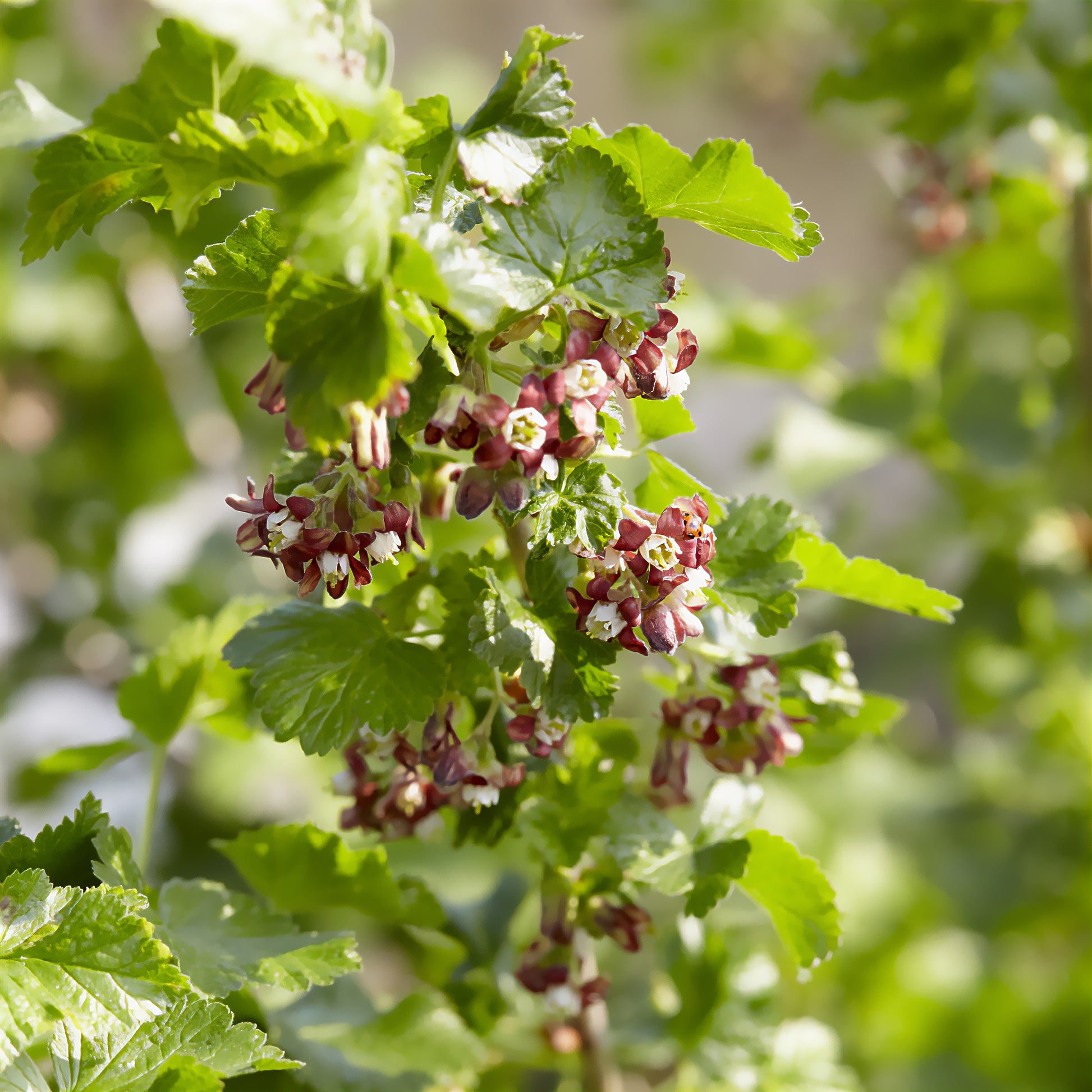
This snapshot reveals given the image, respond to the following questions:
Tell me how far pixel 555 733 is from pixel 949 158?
0.63 meters

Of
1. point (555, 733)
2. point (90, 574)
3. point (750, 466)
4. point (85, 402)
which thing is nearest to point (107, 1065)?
point (555, 733)

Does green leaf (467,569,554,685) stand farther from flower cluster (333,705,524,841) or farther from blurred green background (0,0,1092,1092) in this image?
blurred green background (0,0,1092,1092)

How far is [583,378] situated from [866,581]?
14 cm

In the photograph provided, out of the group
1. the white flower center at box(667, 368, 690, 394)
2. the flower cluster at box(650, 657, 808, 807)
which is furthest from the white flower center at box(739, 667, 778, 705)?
the white flower center at box(667, 368, 690, 394)

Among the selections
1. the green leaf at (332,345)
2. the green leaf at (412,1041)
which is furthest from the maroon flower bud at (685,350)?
the green leaf at (412,1041)

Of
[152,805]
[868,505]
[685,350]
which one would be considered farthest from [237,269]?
[868,505]

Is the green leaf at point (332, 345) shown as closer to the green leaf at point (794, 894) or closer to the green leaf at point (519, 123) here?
the green leaf at point (519, 123)

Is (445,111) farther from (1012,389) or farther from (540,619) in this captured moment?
(1012,389)

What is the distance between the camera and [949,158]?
0.77m

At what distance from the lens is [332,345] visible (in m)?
0.27

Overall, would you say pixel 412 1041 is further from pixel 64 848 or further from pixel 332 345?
pixel 332 345

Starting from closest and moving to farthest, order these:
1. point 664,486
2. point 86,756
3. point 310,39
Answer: point 310,39 → point 664,486 → point 86,756

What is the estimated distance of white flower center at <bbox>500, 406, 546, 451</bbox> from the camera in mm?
293

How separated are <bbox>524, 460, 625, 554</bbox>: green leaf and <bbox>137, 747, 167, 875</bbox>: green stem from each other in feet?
0.75
